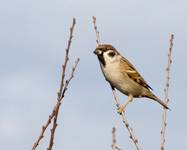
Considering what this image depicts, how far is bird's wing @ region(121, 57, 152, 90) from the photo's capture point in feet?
31.3

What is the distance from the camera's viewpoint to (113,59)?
919 centimetres

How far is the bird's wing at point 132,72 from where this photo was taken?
9.55 metres

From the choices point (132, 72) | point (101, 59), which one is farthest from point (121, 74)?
point (101, 59)

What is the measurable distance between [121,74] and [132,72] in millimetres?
438

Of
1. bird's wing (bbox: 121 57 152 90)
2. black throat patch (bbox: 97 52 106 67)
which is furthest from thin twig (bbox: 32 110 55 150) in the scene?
bird's wing (bbox: 121 57 152 90)

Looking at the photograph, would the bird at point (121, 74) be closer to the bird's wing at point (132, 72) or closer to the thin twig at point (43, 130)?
the bird's wing at point (132, 72)

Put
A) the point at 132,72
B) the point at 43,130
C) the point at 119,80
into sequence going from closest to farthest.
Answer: the point at 43,130
the point at 119,80
the point at 132,72

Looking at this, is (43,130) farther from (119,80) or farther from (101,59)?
(119,80)

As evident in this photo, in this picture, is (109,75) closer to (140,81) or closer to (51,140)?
(140,81)

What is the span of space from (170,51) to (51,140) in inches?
102

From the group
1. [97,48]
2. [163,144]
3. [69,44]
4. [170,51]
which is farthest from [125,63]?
[69,44]

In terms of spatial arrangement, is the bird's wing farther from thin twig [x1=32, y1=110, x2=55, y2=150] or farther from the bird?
thin twig [x1=32, y1=110, x2=55, y2=150]

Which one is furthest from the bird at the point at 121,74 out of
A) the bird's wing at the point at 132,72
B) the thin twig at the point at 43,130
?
the thin twig at the point at 43,130

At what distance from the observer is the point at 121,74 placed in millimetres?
9422
